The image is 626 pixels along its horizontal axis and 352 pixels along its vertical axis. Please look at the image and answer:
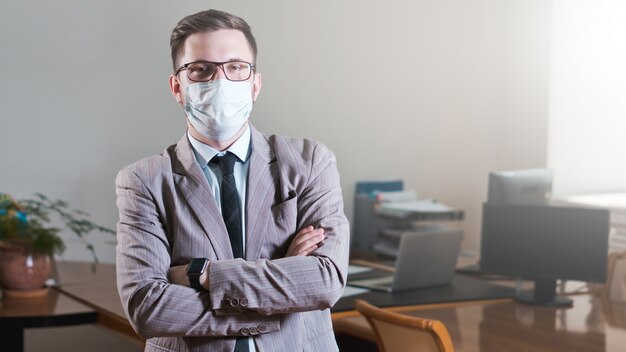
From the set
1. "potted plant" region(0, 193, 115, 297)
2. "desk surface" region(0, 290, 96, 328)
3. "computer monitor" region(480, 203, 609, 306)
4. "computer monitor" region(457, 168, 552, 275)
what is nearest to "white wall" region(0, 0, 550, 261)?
"potted plant" region(0, 193, 115, 297)

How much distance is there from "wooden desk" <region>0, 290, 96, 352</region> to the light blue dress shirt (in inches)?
57.0

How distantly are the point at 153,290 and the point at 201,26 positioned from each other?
0.54m

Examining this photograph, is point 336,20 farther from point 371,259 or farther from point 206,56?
point 206,56

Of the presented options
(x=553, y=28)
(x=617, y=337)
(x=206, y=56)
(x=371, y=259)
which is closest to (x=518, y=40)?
(x=553, y=28)

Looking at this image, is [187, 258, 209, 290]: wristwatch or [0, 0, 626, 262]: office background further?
[0, 0, 626, 262]: office background

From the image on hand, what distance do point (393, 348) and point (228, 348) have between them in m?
1.17

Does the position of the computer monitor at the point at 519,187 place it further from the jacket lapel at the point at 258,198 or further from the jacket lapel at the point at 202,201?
the jacket lapel at the point at 202,201

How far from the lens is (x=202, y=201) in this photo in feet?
5.50

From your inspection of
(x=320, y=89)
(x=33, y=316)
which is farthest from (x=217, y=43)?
(x=320, y=89)


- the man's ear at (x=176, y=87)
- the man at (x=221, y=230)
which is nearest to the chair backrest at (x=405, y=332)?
the man at (x=221, y=230)

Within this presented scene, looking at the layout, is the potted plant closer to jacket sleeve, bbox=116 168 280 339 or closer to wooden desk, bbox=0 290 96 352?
wooden desk, bbox=0 290 96 352

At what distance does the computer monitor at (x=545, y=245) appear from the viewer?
3346 mm

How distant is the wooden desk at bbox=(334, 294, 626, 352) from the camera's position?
2734 millimetres

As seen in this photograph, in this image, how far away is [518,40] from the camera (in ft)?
20.0
